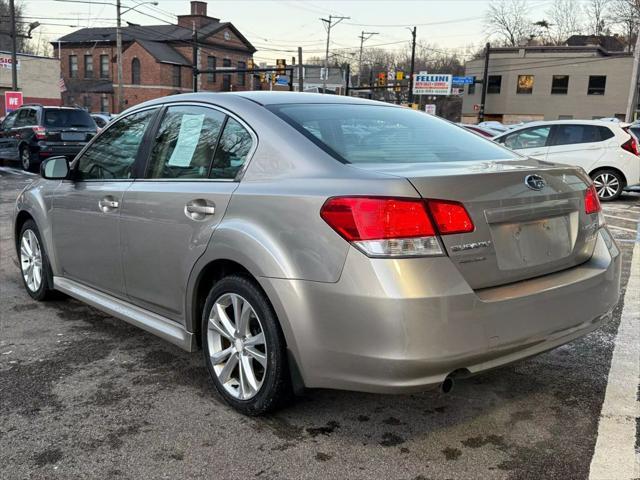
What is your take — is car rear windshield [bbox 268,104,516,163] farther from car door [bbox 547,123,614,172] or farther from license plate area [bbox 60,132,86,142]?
license plate area [bbox 60,132,86,142]

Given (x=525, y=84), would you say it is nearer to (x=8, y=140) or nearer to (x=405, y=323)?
(x=8, y=140)

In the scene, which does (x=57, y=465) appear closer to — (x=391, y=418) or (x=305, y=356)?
(x=305, y=356)

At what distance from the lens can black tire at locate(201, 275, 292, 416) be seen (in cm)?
279

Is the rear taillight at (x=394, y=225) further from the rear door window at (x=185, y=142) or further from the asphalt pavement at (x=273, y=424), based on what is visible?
the rear door window at (x=185, y=142)

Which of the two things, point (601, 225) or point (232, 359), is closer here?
point (232, 359)

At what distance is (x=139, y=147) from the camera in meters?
3.84

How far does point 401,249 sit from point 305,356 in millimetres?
640

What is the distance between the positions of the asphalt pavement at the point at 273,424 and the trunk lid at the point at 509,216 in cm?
77

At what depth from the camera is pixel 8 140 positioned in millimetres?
16844

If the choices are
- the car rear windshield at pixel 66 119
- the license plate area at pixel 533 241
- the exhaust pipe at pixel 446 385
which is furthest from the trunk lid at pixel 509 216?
the car rear windshield at pixel 66 119

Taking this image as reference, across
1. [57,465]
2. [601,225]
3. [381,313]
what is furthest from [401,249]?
[57,465]

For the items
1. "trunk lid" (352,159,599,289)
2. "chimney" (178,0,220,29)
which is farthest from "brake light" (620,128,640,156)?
"chimney" (178,0,220,29)

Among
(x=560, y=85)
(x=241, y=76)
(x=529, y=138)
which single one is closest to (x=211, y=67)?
(x=241, y=76)

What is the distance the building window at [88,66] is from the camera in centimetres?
6397
